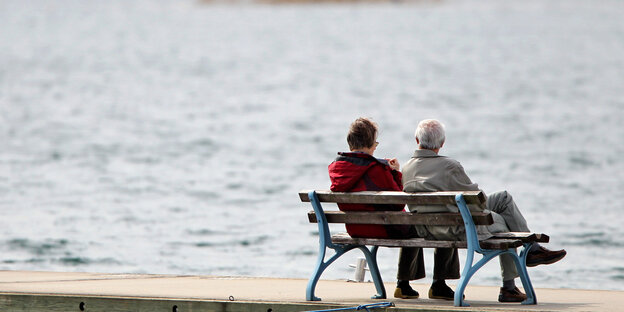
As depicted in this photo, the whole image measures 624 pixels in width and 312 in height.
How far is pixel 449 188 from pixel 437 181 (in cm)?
9

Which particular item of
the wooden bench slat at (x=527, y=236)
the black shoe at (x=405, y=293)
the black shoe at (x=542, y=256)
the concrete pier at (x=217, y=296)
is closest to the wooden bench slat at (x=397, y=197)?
the wooden bench slat at (x=527, y=236)

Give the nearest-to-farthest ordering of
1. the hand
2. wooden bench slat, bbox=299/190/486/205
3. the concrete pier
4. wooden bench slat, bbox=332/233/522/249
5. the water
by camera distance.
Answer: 1. wooden bench slat, bbox=299/190/486/205
2. wooden bench slat, bbox=332/233/522/249
3. the concrete pier
4. the hand
5. the water

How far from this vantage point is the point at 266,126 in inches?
1869

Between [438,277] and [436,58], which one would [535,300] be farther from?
[436,58]

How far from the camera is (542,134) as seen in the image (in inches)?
1654

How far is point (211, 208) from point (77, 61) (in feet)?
186

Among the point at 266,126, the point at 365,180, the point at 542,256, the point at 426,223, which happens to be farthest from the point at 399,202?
the point at 266,126

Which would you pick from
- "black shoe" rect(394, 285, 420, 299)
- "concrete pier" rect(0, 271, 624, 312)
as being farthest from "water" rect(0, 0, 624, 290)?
"black shoe" rect(394, 285, 420, 299)

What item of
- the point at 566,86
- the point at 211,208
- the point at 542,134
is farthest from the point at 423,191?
the point at 566,86

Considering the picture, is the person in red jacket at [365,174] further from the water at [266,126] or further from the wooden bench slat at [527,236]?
the water at [266,126]

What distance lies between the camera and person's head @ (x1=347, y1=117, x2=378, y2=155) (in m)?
7.73

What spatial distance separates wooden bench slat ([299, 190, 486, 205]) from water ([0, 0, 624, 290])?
5.99 metres

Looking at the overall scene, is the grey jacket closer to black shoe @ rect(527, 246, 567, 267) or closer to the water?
black shoe @ rect(527, 246, 567, 267)

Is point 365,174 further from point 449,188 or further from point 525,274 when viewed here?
point 525,274
